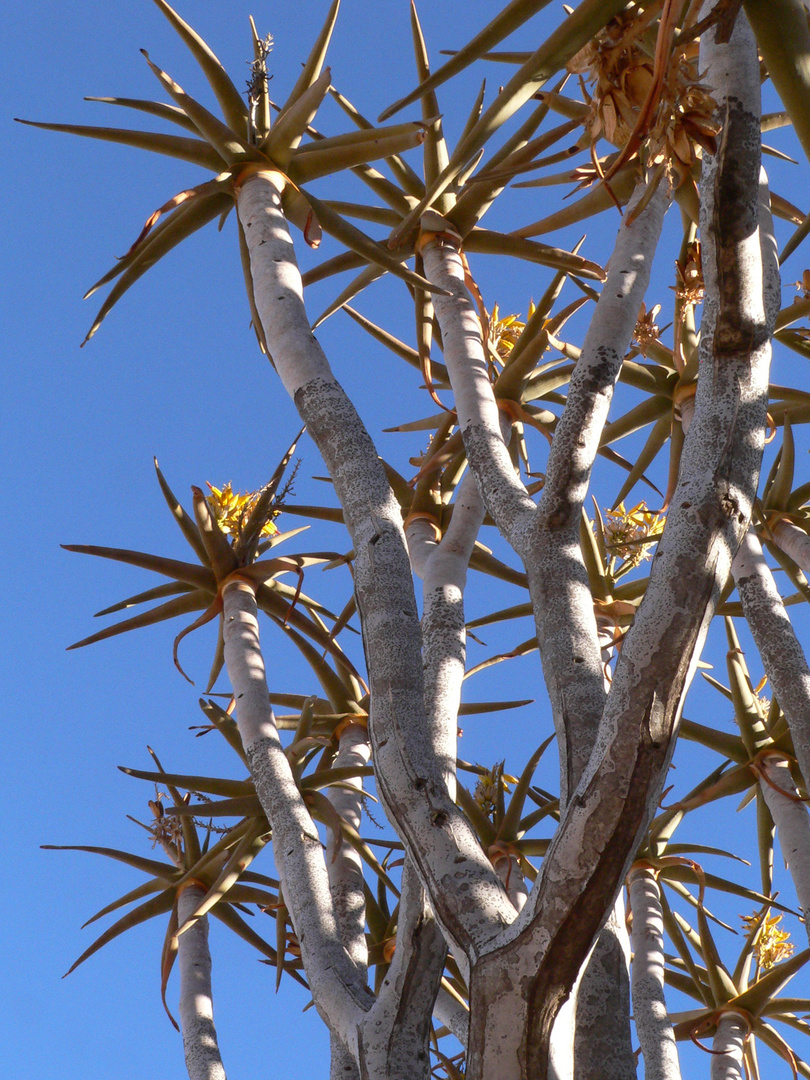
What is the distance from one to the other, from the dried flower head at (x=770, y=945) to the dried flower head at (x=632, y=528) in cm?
270

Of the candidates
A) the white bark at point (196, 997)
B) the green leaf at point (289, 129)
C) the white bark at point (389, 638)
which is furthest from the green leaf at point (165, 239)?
the white bark at point (196, 997)

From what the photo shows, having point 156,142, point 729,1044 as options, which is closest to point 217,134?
point 156,142

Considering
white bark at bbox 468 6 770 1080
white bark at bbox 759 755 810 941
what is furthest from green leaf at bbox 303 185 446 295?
white bark at bbox 759 755 810 941

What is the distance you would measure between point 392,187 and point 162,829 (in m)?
4.24

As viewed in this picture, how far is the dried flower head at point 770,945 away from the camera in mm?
7523

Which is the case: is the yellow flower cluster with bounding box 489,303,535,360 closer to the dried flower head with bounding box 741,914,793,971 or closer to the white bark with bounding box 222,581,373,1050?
the white bark with bounding box 222,581,373,1050

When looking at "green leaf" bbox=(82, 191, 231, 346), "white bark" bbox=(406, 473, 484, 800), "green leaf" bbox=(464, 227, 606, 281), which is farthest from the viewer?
"green leaf" bbox=(464, 227, 606, 281)

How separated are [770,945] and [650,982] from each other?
195cm

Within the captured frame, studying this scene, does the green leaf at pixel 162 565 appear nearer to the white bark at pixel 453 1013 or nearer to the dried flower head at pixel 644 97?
the white bark at pixel 453 1013

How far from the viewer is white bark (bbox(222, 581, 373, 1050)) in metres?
3.36

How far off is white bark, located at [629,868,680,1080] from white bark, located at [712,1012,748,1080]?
64 centimetres

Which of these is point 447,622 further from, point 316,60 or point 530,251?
point 316,60

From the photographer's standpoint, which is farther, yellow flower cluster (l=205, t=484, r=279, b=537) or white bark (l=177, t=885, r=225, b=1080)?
yellow flower cluster (l=205, t=484, r=279, b=537)

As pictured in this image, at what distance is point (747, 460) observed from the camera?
251cm
